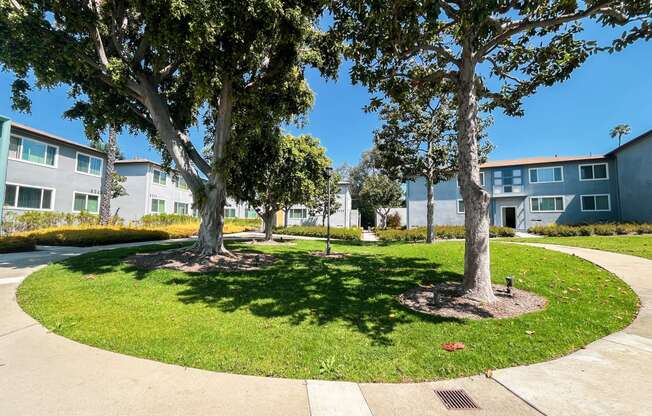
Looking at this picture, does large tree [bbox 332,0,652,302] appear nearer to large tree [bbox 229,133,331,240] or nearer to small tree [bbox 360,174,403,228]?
large tree [bbox 229,133,331,240]

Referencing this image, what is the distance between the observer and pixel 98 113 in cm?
1119

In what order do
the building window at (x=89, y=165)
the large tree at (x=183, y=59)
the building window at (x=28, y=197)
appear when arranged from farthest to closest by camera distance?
1. the building window at (x=89, y=165)
2. the building window at (x=28, y=197)
3. the large tree at (x=183, y=59)

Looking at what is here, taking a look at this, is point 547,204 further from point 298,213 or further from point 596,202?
point 298,213

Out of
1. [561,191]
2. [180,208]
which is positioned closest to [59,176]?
[180,208]

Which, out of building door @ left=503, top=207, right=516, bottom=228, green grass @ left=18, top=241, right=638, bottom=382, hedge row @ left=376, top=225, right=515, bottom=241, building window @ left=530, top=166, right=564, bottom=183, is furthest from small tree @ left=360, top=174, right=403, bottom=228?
green grass @ left=18, top=241, right=638, bottom=382

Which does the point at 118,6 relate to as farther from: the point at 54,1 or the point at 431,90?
the point at 431,90

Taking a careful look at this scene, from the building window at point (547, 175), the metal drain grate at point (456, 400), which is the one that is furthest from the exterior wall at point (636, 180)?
the metal drain grate at point (456, 400)

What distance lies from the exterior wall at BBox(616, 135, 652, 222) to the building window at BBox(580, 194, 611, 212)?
3.82ft

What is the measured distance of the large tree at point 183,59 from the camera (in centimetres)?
770

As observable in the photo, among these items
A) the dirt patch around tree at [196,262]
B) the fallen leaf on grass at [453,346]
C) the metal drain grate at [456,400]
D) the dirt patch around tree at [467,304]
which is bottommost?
the metal drain grate at [456,400]

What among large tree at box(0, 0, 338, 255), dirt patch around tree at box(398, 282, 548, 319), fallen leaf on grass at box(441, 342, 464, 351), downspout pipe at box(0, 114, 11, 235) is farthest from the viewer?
downspout pipe at box(0, 114, 11, 235)

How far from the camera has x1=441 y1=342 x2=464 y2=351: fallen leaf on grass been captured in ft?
12.5

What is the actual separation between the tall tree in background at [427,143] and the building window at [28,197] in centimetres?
2074

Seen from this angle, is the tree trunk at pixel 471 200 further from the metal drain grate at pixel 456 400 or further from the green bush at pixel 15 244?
the green bush at pixel 15 244
